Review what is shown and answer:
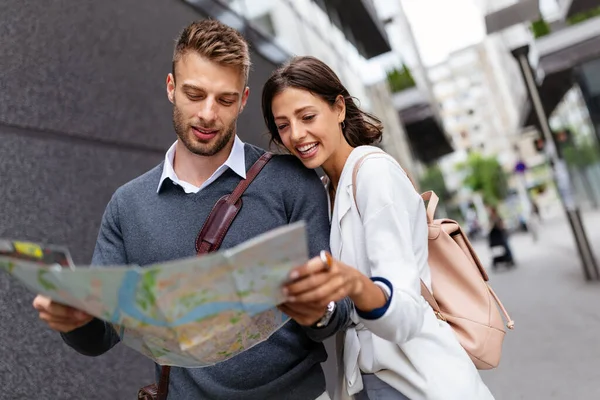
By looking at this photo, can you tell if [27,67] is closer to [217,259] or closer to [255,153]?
[255,153]

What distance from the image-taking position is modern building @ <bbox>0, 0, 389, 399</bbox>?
283 cm

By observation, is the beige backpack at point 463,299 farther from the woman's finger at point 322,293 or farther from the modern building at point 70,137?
the modern building at point 70,137

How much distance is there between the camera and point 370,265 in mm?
1678

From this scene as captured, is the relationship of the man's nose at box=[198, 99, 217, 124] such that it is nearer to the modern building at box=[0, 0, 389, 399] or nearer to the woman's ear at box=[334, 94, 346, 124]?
the woman's ear at box=[334, 94, 346, 124]

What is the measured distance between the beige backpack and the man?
1.16ft

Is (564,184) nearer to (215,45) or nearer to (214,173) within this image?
(214,173)

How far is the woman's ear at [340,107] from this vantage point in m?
2.13

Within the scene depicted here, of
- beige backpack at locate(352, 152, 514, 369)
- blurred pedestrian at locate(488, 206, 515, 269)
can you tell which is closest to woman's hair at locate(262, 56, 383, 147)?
beige backpack at locate(352, 152, 514, 369)

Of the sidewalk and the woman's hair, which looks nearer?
the woman's hair

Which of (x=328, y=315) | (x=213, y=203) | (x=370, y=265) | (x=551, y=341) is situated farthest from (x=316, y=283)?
(x=551, y=341)

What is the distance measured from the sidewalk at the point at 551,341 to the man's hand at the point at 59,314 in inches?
174

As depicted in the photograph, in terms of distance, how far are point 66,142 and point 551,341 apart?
562 cm

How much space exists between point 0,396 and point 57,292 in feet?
5.01

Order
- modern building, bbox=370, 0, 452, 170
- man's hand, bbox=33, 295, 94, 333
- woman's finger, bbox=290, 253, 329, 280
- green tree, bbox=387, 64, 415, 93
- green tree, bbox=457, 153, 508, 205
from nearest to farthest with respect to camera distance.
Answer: woman's finger, bbox=290, 253, 329, 280 < man's hand, bbox=33, 295, 94, 333 < modern building, bbox=370, 0, 452, 170 < green tree, bbox=387, 64, 415, 93 < green tree, bbox=457, 153, 508, 205
